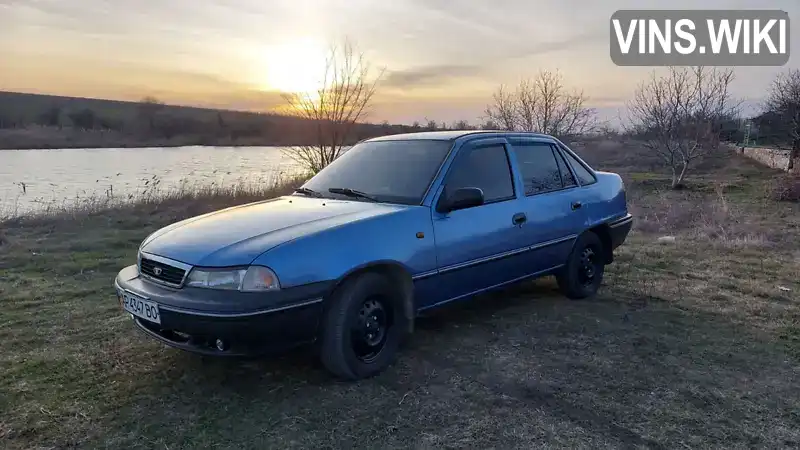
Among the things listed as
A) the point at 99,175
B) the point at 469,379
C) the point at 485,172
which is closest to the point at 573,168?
the point at 485,172

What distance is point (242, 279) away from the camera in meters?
3.07

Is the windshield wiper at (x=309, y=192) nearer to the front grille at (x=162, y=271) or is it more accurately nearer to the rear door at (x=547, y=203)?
the front grille at (x=162, y=271)

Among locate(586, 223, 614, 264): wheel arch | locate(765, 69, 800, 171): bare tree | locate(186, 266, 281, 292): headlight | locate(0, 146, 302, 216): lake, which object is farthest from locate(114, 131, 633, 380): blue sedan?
locate(765, 69, 800, 171): bare tree

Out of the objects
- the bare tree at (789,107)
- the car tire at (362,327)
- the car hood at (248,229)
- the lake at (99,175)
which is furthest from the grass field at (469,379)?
the bare tree at (789,107)

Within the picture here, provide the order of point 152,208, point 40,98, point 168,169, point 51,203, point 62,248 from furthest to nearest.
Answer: point 40,98 < point 168,169 < point 51,203 < point 152,208 < point 62,248

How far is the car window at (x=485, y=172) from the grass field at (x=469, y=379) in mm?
1156

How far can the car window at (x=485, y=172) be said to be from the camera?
423 centimetres

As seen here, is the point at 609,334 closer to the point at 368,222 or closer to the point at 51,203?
the point at 368,222

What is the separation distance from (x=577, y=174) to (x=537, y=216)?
1.00 meters

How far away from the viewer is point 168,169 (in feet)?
71.0

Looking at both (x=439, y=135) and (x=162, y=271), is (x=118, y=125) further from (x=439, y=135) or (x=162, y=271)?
(x=162, y=271)

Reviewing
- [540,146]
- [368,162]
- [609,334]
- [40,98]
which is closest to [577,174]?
[540,146]

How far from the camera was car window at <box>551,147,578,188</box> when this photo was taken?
5.26m

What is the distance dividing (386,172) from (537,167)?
150 centimetres
